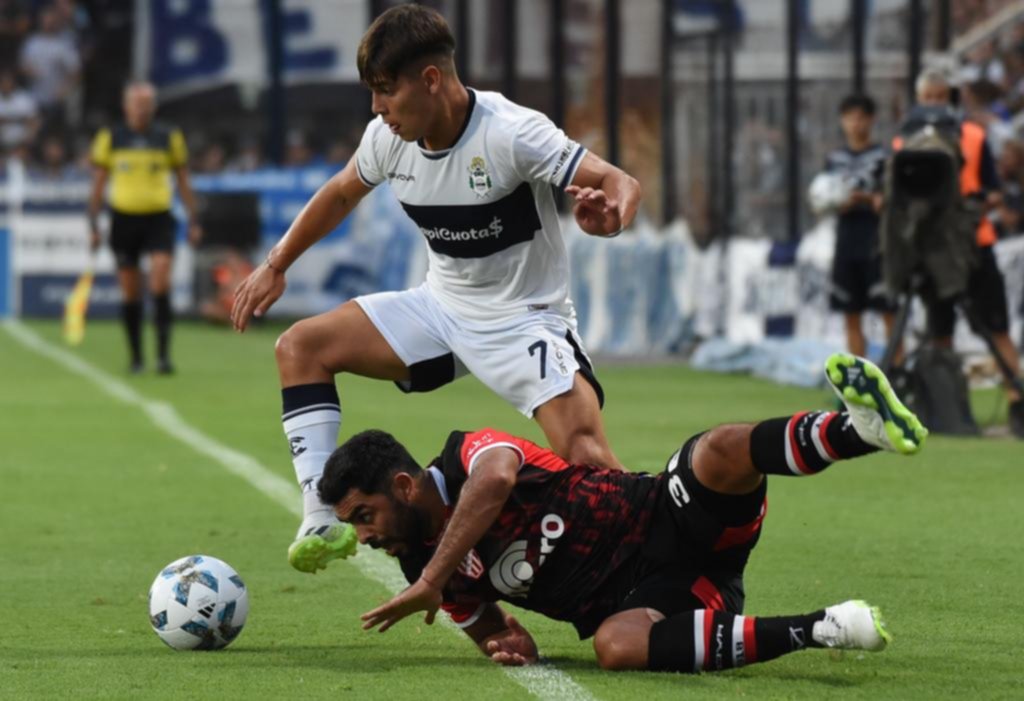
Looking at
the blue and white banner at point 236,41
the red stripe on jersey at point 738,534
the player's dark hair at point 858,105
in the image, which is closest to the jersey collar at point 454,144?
the red stripe on jersey at point 738,534

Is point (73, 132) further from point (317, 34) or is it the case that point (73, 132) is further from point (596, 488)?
point (596, 488)

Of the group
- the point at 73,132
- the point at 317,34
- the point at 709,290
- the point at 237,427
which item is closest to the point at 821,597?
the point at 237,427

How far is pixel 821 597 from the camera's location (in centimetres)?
682

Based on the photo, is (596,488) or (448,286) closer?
(596,488)

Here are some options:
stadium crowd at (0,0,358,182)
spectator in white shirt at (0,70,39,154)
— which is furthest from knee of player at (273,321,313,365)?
spectator in white shirt at (0,70,39,154)

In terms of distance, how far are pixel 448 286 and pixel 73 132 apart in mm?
25791

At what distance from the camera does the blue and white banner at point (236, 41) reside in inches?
1141

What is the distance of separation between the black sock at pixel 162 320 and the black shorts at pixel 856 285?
5617 millimetres

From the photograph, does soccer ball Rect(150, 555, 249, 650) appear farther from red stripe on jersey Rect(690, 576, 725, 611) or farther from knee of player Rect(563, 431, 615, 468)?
red stripe on jersey Rect(690, 576, 725, 611)

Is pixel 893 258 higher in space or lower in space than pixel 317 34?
lower

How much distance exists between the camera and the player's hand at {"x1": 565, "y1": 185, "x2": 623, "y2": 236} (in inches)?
241

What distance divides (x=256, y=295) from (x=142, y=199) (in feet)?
33.1

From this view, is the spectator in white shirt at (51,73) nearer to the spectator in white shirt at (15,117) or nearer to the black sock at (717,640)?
the spectator in white shirt at (15,117)

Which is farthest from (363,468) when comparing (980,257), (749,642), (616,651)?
(980,257)
